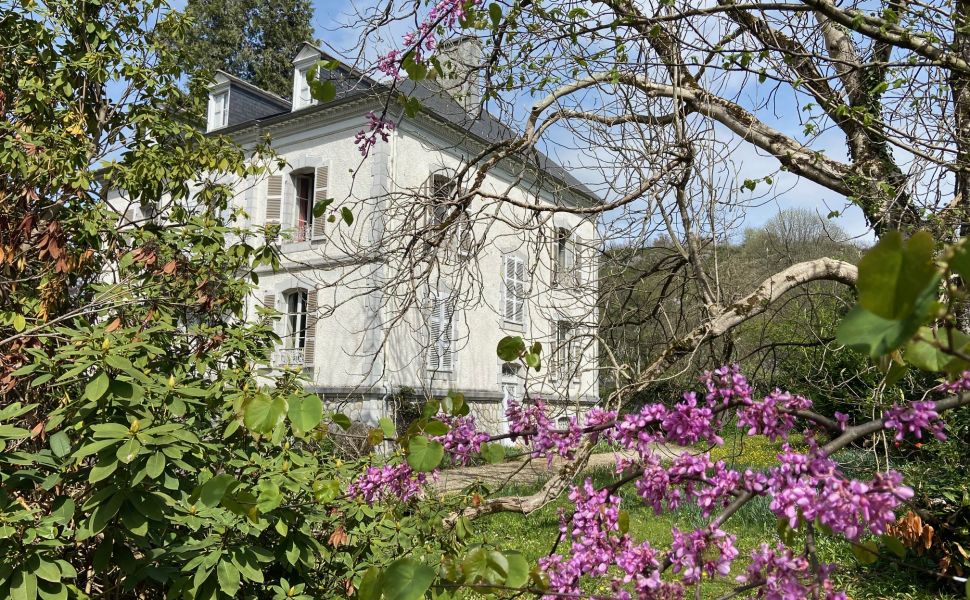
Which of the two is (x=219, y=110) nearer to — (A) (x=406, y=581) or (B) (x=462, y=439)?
(B) (x=462, y=439)

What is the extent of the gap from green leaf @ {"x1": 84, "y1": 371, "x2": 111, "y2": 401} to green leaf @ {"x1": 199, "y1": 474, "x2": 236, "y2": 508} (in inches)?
42.9

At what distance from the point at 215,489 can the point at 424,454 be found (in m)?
0.33

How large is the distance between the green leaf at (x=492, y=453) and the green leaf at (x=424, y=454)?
0.25 metres

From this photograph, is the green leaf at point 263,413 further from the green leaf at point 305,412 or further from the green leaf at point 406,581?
the green leaf at point 406,581

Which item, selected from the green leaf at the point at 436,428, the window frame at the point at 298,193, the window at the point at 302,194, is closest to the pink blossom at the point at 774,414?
the green leaf at the point at 436,428

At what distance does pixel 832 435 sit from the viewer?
111 cm

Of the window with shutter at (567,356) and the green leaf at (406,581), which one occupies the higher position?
the window with shutter at (567,356)

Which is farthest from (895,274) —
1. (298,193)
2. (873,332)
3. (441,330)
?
(298,193)

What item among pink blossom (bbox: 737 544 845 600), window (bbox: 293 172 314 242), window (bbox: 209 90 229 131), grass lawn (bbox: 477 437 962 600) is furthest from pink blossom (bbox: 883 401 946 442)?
window (bbox: 209 90 229 131)

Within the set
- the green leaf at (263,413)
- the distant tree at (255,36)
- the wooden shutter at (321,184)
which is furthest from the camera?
the distant tree at (255,36)

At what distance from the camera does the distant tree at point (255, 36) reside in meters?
23.7

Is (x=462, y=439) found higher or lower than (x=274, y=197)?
lower

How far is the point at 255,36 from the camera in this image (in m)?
24.6

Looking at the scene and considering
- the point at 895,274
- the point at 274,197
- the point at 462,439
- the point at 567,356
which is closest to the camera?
the point at 895,274
